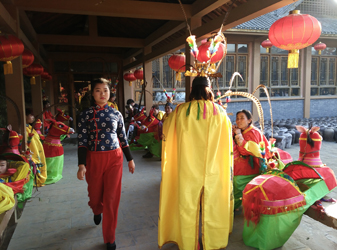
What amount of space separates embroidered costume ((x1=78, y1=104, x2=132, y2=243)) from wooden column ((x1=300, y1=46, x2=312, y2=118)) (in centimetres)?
1111

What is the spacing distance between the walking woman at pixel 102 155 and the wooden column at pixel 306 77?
11.1 meters

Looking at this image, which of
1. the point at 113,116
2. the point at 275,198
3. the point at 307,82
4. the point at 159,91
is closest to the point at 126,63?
the point at 159,91

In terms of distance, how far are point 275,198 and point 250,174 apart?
737mm

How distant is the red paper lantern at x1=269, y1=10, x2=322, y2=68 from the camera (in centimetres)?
323

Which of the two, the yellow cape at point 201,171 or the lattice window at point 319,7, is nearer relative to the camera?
the yellow cape at point 201,171

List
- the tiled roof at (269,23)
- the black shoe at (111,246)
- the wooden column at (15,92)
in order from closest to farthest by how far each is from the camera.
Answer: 1. the black shoe at (111,246)
2. the wooden column at (15,92)
3. the tiled roof at (269,23)

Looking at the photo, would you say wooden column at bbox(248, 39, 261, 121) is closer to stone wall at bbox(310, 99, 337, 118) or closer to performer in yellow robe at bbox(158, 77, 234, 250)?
stone wall at bbox(310, 99, 337, 118)

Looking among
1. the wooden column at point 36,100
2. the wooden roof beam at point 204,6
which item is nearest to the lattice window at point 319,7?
the wooden roof beam at point 204,6

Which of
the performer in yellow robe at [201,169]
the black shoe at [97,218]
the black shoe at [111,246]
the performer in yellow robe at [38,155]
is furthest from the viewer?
the performer in yellow robe at [38,155]

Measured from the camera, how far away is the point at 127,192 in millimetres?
3764

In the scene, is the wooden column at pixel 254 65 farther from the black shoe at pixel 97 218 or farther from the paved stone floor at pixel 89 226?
the black shoe at pixel 97 218

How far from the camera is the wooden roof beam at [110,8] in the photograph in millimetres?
4016

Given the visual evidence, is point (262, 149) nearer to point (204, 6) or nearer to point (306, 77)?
point (204, 6)

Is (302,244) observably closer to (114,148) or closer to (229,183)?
(229,183)
